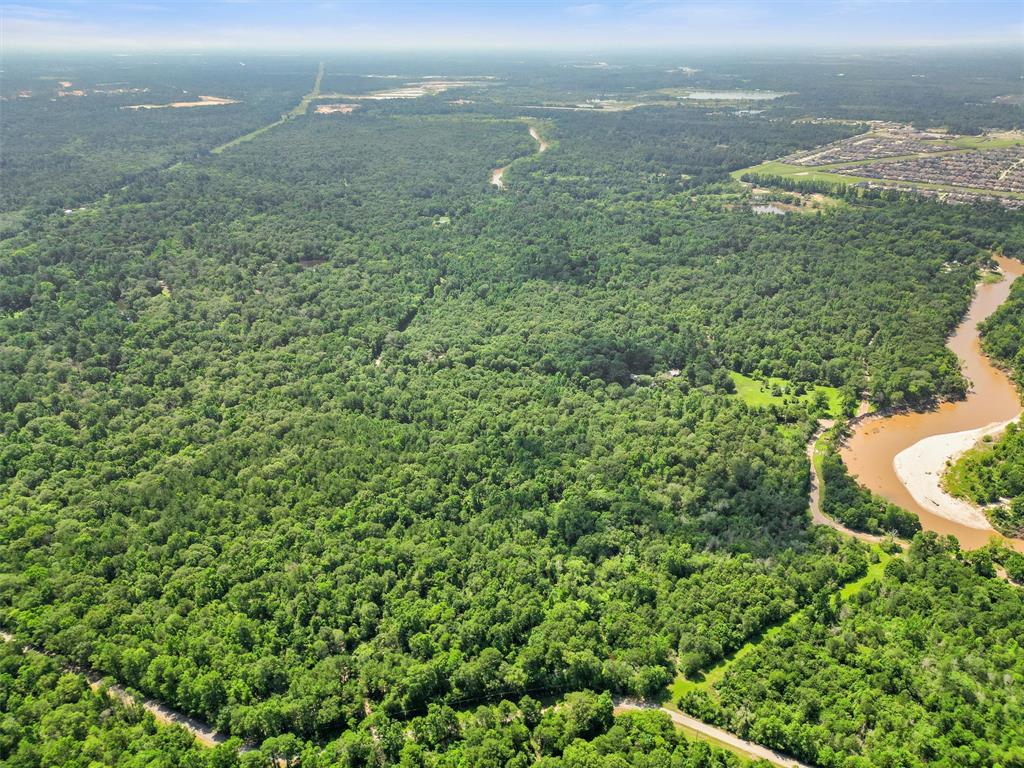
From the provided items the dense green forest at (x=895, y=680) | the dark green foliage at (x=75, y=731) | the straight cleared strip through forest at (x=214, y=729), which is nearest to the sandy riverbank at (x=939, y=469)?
the dense green forest at (x=895, y=680)

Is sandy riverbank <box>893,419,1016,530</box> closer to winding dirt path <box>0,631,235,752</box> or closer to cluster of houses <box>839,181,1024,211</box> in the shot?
winding dirt path <box>0,631,235,752</box>

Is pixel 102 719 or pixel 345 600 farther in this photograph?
pixel 345 600

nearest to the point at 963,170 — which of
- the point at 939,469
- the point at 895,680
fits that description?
the point at 939,469

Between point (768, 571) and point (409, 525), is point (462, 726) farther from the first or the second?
point (768, 571)

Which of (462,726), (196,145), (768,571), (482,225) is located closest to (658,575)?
(768,571)

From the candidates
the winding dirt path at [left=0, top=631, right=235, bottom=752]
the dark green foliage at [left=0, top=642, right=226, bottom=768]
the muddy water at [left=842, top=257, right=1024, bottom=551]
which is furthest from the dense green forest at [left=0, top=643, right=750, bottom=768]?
the muddy water at [left=842, top=257, right=1024, bottom=551]
